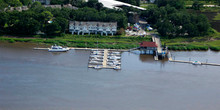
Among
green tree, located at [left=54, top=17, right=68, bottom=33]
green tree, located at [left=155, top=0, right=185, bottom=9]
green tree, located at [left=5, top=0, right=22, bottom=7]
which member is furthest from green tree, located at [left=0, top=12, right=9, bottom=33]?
green tree, located at [left=155, top=0, right=185, bottom=9]

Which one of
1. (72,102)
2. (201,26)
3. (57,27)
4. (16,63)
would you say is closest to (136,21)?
(201,26)

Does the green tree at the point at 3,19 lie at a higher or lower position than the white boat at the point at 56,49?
higher

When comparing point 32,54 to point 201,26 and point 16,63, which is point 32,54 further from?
point 201,26

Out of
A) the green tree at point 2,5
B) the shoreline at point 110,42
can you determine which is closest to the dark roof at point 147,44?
the shoreline at point 110,42

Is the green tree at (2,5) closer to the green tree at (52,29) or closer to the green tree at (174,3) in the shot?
the green tree at (52,29)

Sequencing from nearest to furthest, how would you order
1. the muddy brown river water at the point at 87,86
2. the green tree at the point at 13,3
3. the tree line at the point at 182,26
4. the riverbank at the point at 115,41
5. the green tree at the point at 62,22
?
the muddy brown river water at the point at 87,86, the riverbank at the point at 115,41, the green tree at the point at 62,22, the tree line at the point at 182,26, the green tree at the point at 13,3

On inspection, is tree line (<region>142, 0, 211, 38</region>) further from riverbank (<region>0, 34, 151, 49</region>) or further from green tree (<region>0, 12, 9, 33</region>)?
green tree (<region>0, 12, 9, 33</region>)
